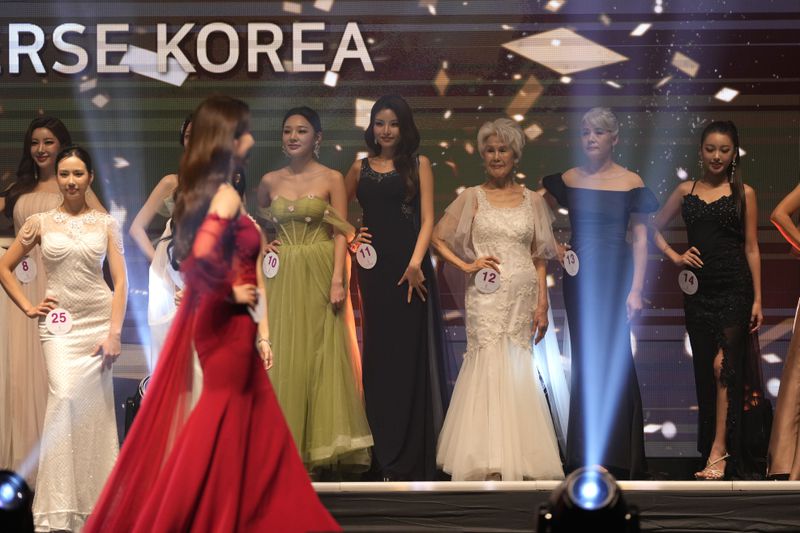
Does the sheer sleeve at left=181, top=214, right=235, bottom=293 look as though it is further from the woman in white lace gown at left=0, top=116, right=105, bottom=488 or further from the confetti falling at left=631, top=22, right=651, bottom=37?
the confetti falling at left=631, top=22, right=651, bottom=37

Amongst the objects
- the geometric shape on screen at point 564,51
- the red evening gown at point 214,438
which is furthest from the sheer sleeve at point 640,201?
the red evening gown at point 214,438

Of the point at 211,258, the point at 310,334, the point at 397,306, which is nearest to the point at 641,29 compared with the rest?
the point at 397,306

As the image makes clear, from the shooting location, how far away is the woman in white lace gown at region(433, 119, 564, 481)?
6898 mm

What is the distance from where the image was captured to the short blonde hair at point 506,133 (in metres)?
7.08

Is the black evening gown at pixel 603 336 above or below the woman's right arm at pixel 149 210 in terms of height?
below

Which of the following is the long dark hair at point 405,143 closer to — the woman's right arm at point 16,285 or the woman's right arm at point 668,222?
the woman's right arm at point 668,222

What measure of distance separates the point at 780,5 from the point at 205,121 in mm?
4618

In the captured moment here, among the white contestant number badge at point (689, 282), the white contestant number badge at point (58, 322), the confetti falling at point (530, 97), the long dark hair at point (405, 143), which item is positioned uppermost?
the confetti falling at point (530, 97)

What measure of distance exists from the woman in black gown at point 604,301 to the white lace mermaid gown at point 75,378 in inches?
93.4

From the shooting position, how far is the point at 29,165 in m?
7.38

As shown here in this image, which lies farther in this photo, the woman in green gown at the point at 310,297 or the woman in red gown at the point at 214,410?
the woman in green gown at the point at 310,297

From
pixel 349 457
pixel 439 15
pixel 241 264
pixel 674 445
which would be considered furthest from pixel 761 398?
pixel 241 264

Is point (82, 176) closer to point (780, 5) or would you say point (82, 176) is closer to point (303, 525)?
point (303, 525)

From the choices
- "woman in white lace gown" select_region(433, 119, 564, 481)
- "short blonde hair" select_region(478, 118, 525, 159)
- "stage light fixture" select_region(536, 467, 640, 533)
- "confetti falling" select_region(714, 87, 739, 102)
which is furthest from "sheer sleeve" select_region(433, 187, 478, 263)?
"stage light fixture" select_region(536, 467, 640, 533)
